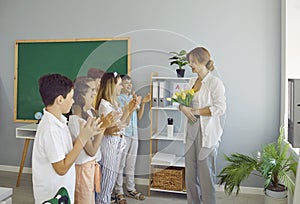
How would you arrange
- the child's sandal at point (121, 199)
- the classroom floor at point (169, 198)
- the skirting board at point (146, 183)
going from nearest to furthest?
the skirting board at point (146, 183), the child's sandal at point (121, 199), the classroom floor at point (169, 198)

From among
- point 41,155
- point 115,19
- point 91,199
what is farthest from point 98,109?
point 115,19

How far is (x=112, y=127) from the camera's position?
154cm

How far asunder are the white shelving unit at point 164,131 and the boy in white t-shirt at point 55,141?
0.33 meters

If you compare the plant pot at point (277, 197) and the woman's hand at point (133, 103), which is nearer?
the woman's hand at point (133, 103)

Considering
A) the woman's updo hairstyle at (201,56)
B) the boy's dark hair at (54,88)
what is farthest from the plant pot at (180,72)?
the boy's dark hair at (54,88)

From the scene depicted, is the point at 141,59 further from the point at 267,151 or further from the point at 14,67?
the point at 14,67

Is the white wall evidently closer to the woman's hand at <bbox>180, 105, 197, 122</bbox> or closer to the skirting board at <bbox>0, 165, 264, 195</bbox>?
the skirting board at <bbox>0, 165, 264, 195</bbox>

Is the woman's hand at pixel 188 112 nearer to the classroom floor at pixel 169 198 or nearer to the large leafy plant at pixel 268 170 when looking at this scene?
the large leafy plant at pixel 268 170

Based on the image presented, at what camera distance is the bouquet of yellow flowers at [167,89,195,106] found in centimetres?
A: 175

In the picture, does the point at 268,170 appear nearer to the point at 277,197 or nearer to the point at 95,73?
the point at 277,197

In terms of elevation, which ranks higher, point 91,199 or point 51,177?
point 51,177

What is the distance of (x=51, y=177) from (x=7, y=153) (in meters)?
3.10

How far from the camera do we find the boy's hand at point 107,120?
1505mm

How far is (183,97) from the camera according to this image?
1757 mm
